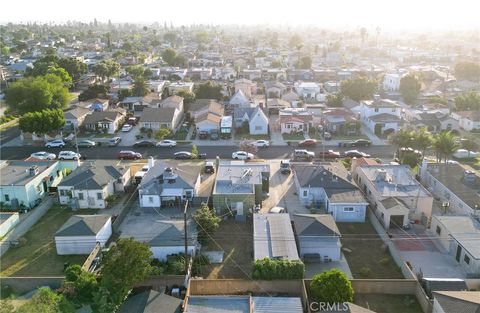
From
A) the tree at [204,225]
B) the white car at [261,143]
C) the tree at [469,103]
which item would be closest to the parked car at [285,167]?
the white car at [261,143]

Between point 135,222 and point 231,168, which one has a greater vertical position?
point 231,168

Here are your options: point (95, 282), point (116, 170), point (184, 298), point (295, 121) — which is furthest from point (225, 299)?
point (295, 121)

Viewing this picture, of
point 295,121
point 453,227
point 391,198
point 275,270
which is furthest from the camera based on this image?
point 295,121

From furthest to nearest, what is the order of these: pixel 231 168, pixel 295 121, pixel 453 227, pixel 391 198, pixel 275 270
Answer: pixel 295 121 → pixel 231 168 → pixel 391 198 → pixel 453 227 → pixel 275 270

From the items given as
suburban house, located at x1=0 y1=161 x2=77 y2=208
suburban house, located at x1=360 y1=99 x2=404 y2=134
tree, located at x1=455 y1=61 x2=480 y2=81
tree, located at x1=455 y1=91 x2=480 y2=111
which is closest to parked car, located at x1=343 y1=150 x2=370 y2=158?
suburban house, located at x1=360 y1=99 x2=404 y2=134

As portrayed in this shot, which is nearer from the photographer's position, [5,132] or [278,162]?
[278,162]

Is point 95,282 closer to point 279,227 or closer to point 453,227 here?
point 279,227

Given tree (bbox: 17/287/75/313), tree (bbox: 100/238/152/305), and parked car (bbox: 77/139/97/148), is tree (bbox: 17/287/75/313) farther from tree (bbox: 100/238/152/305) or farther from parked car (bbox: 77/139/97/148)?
parked car (bbox: 77/139/97/148)

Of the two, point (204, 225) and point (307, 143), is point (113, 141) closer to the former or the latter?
point (307, 143)

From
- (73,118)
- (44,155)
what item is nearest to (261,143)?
(44,155)
